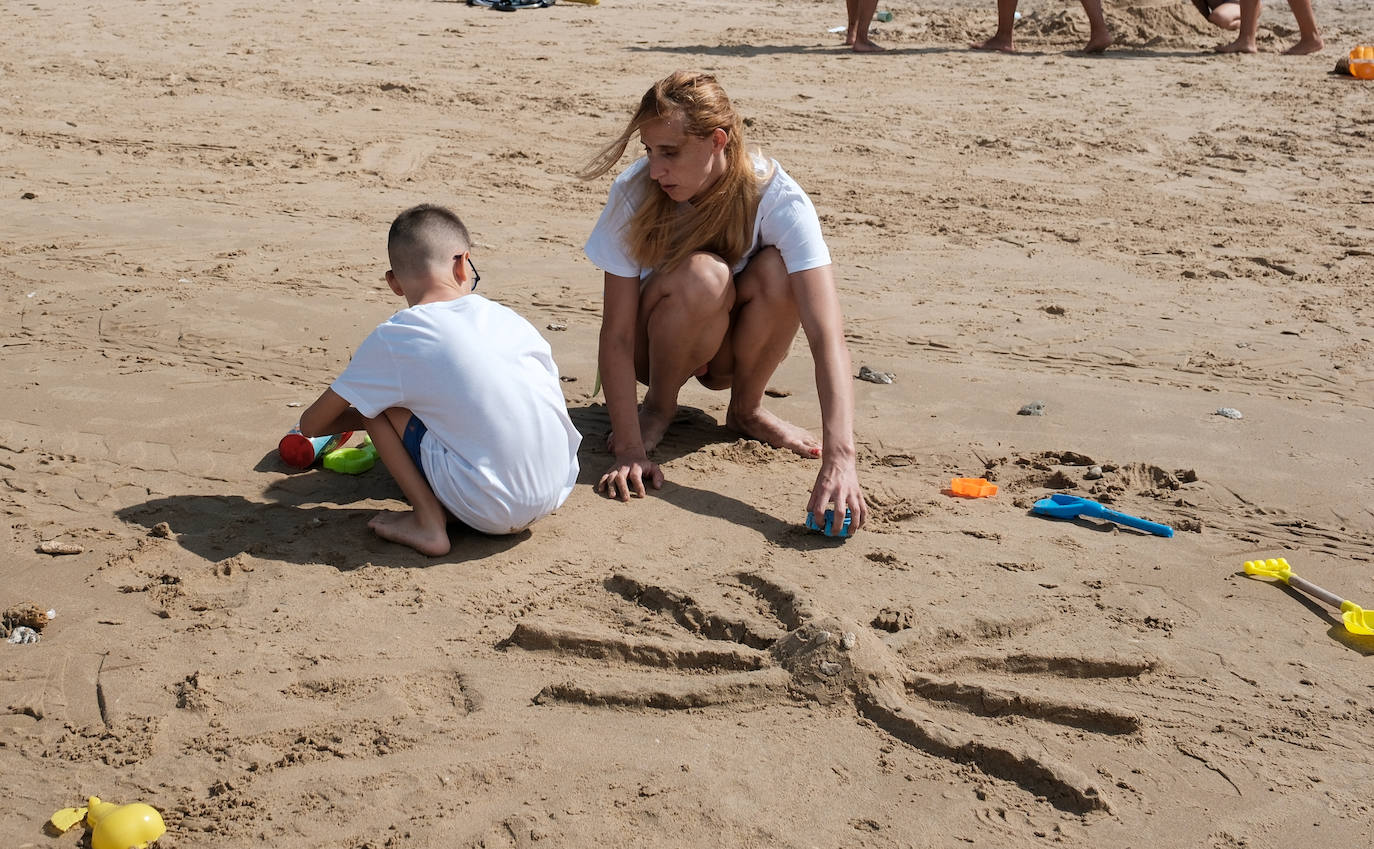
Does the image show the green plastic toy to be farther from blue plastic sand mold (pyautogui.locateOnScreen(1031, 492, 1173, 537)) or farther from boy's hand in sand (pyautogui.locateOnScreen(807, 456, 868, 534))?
blue plastic sand mold (pyautogui.locateOnScreen(1031, 492, 1173, 537))

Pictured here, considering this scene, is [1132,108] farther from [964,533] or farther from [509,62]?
[964,533]

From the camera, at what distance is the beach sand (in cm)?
227

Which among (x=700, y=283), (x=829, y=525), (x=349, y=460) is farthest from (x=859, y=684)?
(x=349, y=460)

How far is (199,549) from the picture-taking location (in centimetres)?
306

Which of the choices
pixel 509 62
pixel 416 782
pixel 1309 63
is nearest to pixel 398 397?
pixel 416 782

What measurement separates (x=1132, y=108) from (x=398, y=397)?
683 cm

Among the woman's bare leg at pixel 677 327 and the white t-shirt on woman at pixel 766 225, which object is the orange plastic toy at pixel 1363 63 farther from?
the woman's bare leg at pixel 677 327

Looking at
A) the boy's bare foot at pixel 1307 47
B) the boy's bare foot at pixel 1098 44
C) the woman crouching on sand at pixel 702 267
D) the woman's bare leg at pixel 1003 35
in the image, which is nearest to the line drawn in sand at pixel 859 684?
the woman crouching on sand at pixel 702 267

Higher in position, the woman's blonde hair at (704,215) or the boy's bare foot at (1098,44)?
the boy's bare foot at (1098,44)

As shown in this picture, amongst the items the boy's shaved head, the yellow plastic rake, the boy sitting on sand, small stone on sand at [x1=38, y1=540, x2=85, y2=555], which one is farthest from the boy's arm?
the yellow plastic rake

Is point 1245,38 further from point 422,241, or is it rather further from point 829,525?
point 422,241

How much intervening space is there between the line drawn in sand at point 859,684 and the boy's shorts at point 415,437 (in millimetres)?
602

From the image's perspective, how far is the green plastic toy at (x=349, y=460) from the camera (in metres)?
3.56

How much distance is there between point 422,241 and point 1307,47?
9.45 meters
